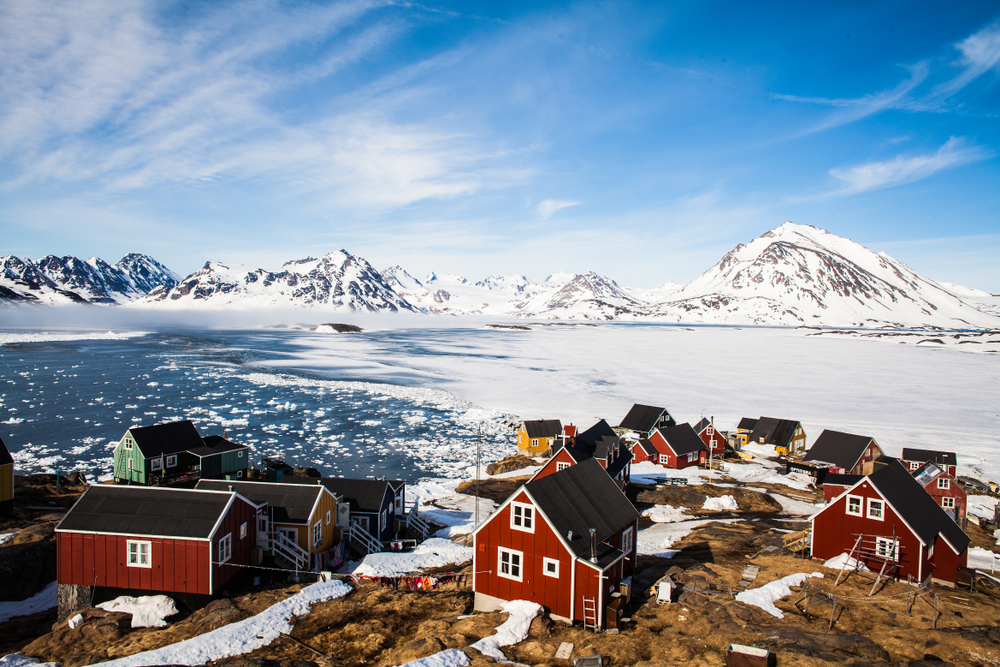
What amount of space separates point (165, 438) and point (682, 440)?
135 feet

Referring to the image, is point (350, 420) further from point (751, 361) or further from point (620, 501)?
point (751, 361)

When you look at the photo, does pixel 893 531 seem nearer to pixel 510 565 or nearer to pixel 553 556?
pixel 553 556

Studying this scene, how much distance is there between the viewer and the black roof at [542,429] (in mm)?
52244

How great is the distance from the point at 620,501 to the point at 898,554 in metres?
11.9

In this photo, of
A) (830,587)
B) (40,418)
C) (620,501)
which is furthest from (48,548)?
(40,418)

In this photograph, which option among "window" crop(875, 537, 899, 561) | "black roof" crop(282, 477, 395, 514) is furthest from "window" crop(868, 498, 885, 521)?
"black roof" crop(282, 477, 395, 514)

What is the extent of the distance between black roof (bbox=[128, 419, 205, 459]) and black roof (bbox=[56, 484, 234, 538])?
A: 15.7 m

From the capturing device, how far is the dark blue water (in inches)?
1854

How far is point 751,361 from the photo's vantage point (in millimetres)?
126000

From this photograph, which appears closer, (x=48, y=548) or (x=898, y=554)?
(x=898, y=554)

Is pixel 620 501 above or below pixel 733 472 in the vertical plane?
above

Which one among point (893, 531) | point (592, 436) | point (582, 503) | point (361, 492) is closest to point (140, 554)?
point (361, 492)

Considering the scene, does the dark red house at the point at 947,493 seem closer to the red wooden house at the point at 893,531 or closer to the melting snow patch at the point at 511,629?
the red wooden house at the point at 893,531

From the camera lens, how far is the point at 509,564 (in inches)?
830
